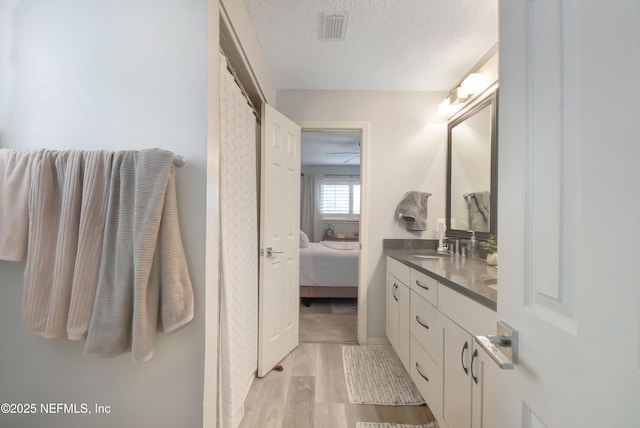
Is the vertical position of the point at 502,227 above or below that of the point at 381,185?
below

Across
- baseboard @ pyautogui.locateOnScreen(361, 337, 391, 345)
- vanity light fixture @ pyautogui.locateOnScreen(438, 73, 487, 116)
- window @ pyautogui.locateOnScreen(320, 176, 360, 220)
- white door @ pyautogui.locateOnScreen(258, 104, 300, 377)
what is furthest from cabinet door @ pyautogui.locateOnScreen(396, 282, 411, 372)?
window @ pyautogui.locateOnScreen(320, 176, 360, 220)

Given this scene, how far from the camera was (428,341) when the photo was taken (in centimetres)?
150

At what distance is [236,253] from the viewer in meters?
1.48

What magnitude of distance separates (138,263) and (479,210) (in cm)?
225

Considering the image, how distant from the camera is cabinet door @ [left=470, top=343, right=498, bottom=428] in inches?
37.4

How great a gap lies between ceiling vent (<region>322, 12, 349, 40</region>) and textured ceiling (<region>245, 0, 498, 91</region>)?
3 centimetres

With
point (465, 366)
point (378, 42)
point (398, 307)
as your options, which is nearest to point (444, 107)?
point (378, 42)

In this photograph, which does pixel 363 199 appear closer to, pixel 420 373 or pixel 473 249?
pixel 473 249

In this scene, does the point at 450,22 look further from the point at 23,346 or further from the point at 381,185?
the point at 23,346

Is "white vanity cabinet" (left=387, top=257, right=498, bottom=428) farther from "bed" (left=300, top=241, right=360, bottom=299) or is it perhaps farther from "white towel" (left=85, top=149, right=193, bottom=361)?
"bed" (left=300, top=241, right=360, bottom=299)

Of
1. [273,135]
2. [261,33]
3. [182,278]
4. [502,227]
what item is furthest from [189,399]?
[261,33]

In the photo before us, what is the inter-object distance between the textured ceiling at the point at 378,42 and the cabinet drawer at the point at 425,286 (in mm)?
1591

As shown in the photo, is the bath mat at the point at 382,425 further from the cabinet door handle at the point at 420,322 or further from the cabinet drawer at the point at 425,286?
the cabinet drawer at the point at 425,286

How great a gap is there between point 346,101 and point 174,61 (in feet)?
6.08
